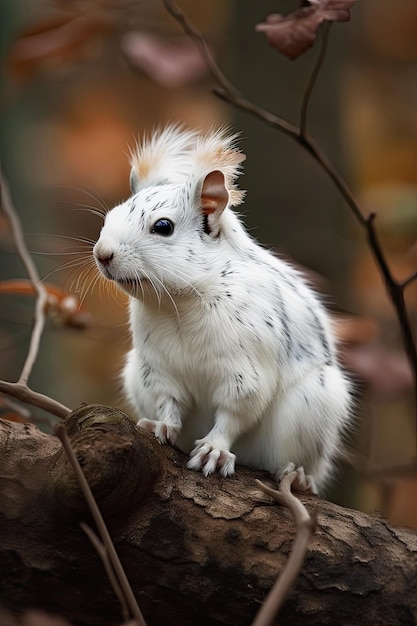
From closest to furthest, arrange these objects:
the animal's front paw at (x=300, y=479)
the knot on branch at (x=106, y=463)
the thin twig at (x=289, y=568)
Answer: the thin twig at (x=289, y=568)
the knot on branch at (x=106, y=463)
the animal's front paw at (x=300, y=479)

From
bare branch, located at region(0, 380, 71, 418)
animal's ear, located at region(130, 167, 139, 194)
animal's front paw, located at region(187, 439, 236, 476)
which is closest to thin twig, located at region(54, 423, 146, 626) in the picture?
bare branch, located at region(0, 380, 71, 418)

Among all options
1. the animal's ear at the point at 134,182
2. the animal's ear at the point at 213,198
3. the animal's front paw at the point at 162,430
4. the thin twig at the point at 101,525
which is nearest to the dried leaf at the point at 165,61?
the animal's ear at the point at 134,182

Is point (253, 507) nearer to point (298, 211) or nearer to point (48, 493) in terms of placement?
point (48, 493)

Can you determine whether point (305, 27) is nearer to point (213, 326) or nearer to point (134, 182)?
point (134, 182)

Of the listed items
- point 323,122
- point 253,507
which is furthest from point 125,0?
point 253,507

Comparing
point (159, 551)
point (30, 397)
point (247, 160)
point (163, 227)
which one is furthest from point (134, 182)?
point (247, 160)

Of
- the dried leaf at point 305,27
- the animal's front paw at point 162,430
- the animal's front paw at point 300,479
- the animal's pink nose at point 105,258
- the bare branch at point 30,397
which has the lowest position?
the bare branch at point 30,397

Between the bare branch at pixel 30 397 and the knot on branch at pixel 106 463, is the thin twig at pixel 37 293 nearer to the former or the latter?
the bare branch at pixel 30 397
